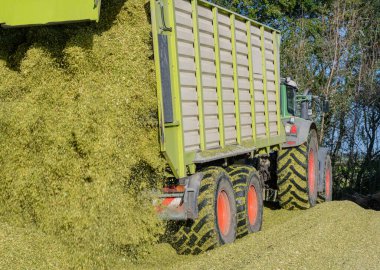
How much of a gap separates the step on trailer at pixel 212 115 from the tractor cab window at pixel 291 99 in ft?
3.13

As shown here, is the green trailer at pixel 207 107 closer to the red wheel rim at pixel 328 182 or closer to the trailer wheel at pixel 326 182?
the trailer wheel at pixel 326 182

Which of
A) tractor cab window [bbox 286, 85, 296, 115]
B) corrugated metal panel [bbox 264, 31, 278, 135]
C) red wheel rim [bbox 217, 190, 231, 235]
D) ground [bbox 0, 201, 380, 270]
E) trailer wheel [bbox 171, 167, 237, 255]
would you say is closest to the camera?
ground [bbox 0, 201, 380, 270]

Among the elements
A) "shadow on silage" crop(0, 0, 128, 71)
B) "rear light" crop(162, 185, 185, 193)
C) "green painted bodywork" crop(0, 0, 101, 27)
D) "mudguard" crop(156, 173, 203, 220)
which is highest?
"green painted bodywork" crop(0, 0, 101, 27)

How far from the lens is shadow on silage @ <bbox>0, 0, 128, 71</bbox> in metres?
6.09

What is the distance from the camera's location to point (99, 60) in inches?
237

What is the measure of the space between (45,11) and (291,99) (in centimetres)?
670

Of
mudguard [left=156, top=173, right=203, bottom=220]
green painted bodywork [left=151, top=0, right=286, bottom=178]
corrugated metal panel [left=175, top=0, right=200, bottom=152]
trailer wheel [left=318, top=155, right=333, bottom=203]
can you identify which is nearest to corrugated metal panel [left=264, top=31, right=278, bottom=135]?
green painted bodywork [left=151, top=0, right=286, bottom=178]

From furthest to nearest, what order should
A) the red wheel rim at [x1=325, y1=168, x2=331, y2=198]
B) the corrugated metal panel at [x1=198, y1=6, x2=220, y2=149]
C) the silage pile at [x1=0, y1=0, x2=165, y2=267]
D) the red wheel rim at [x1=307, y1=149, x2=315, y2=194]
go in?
1. the red wheel rim at [x1=325, y1=168, x2=331, y2=198]
2. the red wheel rim at [x1=307, y1=149, x2=315, y2=194]
3. the corrugated metal panel at [x1=198, y1=6, x2=220, y2=149]
4. the silage pile at [x1=0, y1=0, x2=165, y2=267]

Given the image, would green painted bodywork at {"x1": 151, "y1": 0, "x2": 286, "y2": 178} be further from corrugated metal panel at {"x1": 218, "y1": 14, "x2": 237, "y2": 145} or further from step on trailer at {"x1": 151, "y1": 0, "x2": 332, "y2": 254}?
corrugated metal panel at {"x1": 218, "y1": 14, "x2": 237, "y2": 145}

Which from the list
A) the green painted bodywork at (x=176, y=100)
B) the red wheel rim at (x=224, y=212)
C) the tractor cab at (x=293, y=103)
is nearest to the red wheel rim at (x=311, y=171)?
the tractor cab at (x=293, y=103)

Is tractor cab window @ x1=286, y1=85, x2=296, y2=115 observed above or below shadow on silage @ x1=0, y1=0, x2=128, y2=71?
below

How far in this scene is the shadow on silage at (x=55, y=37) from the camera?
6.09 meters

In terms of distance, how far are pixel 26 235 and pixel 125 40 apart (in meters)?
1.97

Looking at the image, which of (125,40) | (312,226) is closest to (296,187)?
(312,226)
